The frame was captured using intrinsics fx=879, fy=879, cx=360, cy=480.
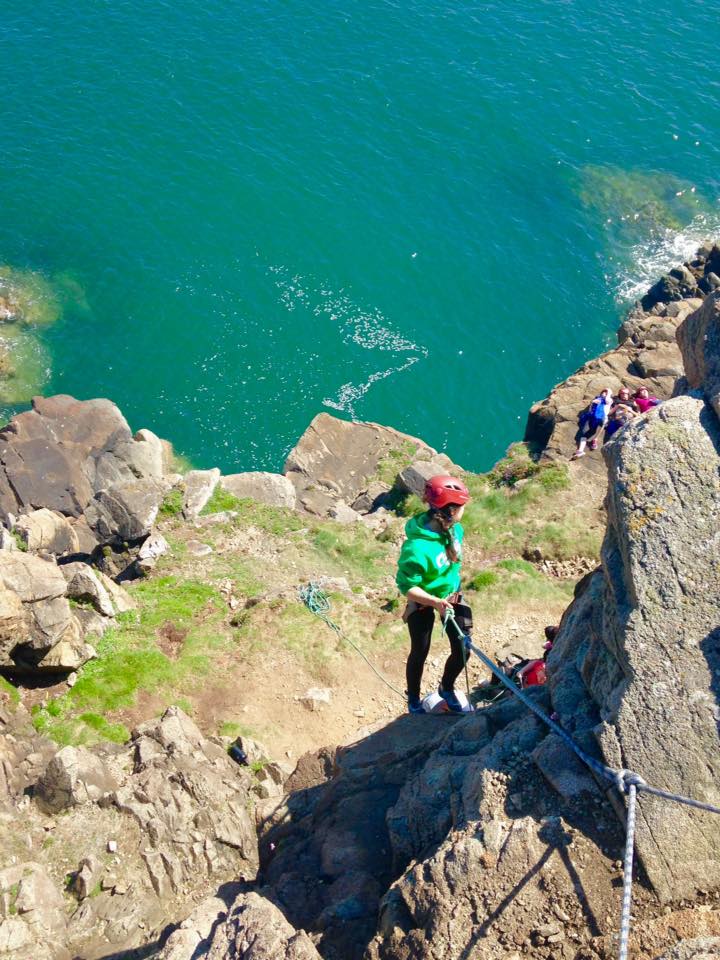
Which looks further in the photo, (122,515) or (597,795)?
(122,515)

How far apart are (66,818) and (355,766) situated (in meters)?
4.62

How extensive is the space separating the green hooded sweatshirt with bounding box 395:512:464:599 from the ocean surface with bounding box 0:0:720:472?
2997cm

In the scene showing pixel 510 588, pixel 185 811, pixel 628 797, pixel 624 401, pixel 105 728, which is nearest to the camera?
pixel 628 797

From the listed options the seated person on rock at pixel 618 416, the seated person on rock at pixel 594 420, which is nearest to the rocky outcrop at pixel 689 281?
the seated person on rock at pixel 594 420

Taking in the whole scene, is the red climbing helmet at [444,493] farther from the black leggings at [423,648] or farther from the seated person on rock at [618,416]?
the seated person on rock at [618,416]

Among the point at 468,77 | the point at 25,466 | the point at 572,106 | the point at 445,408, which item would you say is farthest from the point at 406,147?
the point at 25,466

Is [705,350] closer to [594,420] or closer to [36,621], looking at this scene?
[36,621]

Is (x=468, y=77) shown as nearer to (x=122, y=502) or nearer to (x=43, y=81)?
(x=43, y=81)

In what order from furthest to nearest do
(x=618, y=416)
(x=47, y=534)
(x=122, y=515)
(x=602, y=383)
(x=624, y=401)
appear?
(x=602, y=383) → (x=624, y=401) → (x=618, y=416) → (x=47, y=534) → (x=122, y=515)

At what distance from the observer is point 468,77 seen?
2483 inches

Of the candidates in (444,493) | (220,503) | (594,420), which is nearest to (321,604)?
(220,503)

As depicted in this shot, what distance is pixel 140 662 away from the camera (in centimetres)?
1919

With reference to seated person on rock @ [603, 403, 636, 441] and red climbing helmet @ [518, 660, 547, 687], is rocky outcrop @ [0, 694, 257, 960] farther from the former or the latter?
seated person on rock @ [603, 403, 636, 441]

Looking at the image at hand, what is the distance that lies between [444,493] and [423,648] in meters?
3.12
